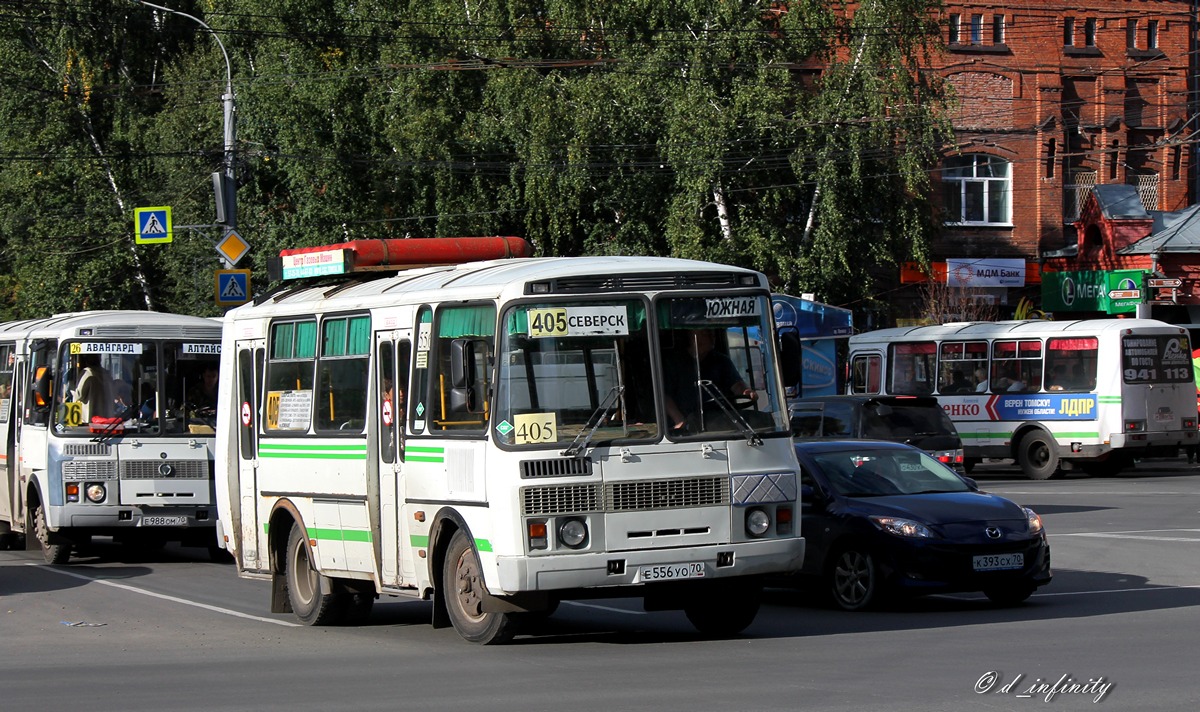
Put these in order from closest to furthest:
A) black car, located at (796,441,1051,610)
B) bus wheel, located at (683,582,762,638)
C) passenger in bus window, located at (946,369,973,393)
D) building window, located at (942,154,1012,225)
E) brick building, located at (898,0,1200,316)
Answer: bus wheel, located at (683,582,762,638)
black car, located at (796,441,1051,610)
passenger in bus window, located at (946,369,973,393)
brick building, located at (898,0,1200,316)
building window, located at (942,154,1012,225)

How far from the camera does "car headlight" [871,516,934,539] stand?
1311 cm

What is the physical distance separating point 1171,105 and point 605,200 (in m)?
22.5

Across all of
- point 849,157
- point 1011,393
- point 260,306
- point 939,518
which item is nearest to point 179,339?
point 260,306

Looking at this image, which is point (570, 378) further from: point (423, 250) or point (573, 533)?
point (423, 250)

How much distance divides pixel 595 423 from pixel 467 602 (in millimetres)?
1663

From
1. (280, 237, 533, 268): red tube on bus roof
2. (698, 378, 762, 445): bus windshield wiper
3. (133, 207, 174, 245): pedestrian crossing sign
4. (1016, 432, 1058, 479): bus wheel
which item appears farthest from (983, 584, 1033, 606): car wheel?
(1016, 432, 1058, 479): bus wheel

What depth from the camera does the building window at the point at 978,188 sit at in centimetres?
5253

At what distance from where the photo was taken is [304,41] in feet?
141

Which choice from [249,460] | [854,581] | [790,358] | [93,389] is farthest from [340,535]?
[93,389]

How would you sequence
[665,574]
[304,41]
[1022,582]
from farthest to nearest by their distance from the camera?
[304,41], [1022,582], [665,574]

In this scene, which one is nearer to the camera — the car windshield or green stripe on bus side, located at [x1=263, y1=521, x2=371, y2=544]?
green stripe on bus side, located at [x1=263, y1=521, x2=371, y2=544]

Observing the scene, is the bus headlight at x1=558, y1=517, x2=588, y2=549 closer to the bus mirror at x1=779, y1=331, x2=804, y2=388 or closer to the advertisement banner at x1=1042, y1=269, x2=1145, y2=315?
the bus mirror at x1=779, y1=331, x2=804, y2=388

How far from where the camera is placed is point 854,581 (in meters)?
13.5

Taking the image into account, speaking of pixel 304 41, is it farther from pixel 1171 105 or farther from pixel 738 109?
pixel 1171 105
